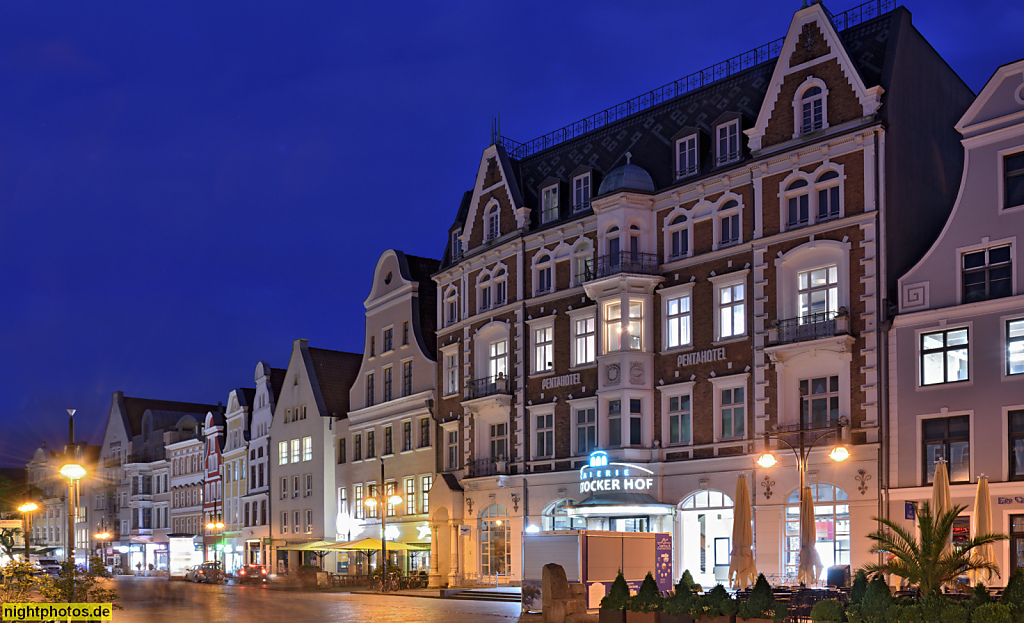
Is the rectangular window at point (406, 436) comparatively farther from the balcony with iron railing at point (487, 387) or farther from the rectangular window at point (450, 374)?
the balcony with iron railing at point (487, 387)

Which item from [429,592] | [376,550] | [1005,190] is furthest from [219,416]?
[1005,190]

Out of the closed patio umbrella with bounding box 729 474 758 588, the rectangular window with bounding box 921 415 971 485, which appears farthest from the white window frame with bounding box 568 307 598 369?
the rectangular window with bounding box 921 415 971 485

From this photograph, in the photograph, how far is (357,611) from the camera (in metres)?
36.2

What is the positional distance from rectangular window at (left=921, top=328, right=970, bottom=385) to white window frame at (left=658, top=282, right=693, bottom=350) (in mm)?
9661

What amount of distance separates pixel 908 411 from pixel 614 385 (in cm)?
1219

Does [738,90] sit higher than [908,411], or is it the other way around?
[738,90]

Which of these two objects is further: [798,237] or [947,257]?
[798,237]

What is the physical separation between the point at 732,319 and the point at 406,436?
24467 mm

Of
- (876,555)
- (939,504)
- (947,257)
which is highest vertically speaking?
(947,257)

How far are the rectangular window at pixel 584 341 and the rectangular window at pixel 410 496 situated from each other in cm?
1606

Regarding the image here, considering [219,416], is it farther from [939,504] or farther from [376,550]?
[939,504]

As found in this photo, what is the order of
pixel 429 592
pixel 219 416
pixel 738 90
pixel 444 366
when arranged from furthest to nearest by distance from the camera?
pixel 219 416
pixel 444 366
pixel 429 592
pixel 738 90

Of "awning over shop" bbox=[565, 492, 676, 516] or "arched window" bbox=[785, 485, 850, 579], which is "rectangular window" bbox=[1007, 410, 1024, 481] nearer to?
"arched window" bbox=[785, 485, 850, 579]

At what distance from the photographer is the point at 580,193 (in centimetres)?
4931
